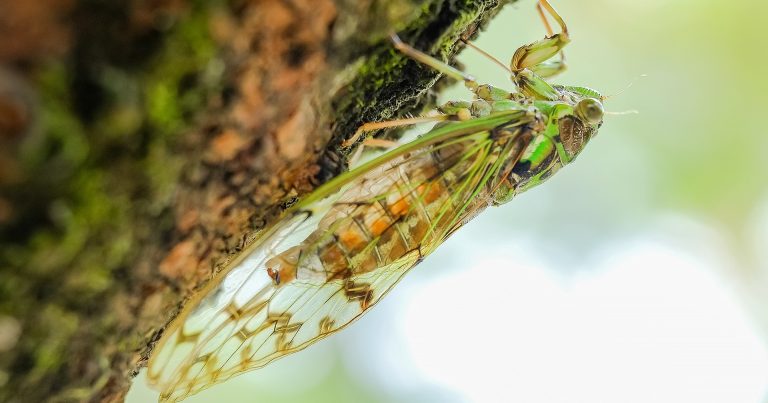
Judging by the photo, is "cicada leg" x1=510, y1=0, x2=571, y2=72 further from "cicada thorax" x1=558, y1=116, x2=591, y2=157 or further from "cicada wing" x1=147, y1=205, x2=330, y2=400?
"cicada wing" x1=147, y1=205, x2=330, y2=400

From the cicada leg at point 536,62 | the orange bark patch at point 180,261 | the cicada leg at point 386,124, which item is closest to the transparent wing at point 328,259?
the cicada leg at point 386,124

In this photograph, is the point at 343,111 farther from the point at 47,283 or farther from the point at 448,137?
the point at 47,283

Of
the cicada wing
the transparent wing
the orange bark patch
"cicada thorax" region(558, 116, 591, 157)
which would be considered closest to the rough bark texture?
the orange bark patch

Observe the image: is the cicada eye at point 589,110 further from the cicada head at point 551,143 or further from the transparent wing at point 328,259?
the transparent wing at point 328,259

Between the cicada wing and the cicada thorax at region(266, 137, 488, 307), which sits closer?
the cicada wing

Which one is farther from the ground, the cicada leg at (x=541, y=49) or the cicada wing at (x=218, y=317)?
the cicada leg at (x=541, y=49)

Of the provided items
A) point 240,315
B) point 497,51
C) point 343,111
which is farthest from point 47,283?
point 497,51

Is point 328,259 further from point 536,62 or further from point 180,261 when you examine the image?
point 536,62

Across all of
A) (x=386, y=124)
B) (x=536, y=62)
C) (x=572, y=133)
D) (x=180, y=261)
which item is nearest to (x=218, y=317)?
(x=180, y=261)
